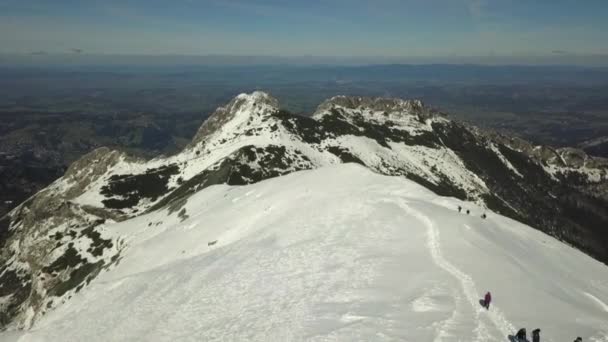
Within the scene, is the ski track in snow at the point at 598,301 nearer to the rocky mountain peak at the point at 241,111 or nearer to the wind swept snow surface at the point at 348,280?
the wind swept snow surface at the point at 348,280

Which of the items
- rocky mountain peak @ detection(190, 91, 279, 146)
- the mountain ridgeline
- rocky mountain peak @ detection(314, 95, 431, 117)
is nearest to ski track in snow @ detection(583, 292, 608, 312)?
the mountain ridgeline

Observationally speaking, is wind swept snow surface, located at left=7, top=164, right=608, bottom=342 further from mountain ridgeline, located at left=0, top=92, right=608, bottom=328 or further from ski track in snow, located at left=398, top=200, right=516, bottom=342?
mountain ridgeline, located at left=0, top=92, right=608, bottom=328

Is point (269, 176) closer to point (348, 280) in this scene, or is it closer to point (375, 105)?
point (348, 280)

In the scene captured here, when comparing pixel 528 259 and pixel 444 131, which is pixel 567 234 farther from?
pixel 528 259

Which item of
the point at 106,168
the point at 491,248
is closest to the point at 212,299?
the point at 491,248

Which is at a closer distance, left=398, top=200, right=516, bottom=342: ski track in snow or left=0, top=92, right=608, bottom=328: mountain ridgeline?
left=398, top=200, right=516, bottom=342: ski track in snow

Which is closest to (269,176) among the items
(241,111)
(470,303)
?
(241,111)

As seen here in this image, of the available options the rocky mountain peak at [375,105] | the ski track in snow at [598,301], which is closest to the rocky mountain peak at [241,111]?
the rocky mountain peak at [375,105]
